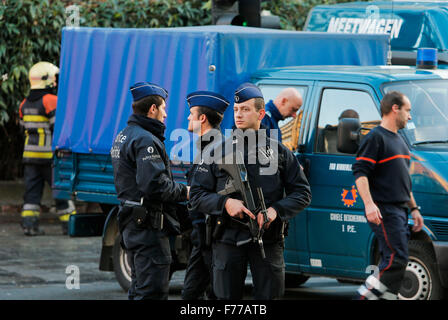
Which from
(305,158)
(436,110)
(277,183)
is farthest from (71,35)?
(277,183)

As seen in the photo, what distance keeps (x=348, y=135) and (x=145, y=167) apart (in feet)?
6.64

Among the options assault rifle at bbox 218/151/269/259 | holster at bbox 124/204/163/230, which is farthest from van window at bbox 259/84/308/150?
assault rifle at bbox 218/151/269/259

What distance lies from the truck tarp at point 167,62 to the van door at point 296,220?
0.51 metres

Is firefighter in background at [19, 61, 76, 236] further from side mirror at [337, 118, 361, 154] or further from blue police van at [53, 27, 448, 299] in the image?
side mirror at [337, 118, 361, 154]

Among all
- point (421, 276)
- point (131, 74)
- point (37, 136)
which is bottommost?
point (421, 276)

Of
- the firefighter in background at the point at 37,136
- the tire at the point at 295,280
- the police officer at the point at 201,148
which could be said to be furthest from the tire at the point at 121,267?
the firefighter in background at the point at 37,136

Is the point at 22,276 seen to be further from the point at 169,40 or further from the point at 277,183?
the point at 277,183

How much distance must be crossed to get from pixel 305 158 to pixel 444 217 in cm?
128

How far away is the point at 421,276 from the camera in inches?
328

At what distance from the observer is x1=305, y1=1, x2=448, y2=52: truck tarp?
11.2m

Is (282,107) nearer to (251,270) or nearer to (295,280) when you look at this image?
(251,270)

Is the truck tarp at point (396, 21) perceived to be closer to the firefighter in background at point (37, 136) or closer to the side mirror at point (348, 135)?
the side mirror at point (348, 135)

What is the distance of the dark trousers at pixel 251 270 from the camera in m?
6.43

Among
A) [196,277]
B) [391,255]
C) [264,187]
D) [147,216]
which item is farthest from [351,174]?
[147,216]
